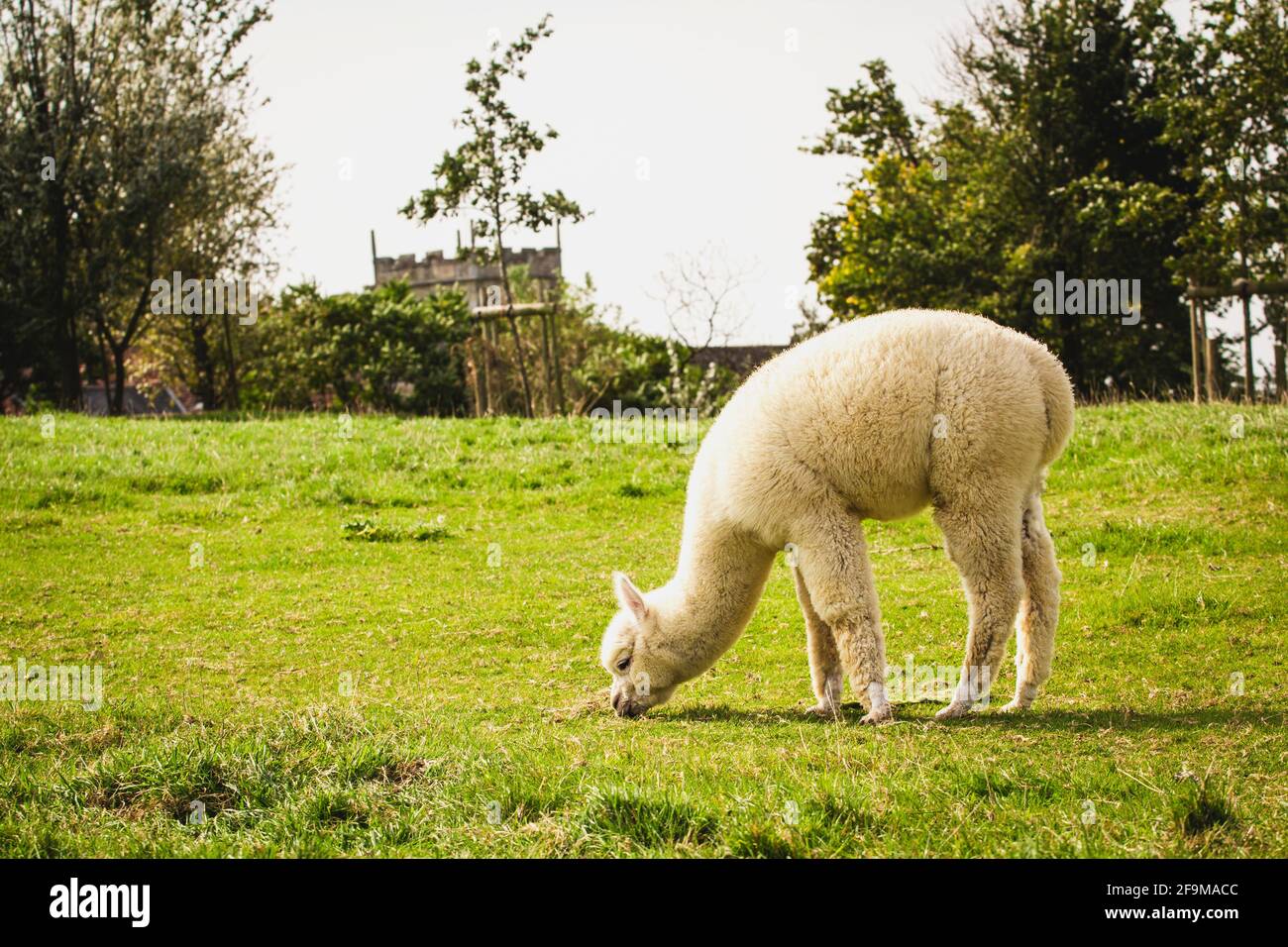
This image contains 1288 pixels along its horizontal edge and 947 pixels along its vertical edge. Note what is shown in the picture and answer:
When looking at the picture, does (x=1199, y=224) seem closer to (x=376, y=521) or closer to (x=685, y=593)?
(x=376, y=521)

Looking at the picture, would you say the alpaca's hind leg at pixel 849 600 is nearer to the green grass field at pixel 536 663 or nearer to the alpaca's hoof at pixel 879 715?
the alpaca's hoof at pixel 879 715

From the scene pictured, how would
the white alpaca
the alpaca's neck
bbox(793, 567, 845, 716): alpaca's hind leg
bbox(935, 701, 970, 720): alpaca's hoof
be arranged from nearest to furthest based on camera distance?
the white alpaca < bbox(935, 701, 970, 720): alpaca's hoof < the alpaca's neck < bbox(793, 567, 845, 716): alpaca's hind leg

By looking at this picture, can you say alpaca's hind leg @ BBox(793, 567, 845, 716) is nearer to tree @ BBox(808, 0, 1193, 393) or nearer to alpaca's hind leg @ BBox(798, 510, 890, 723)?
alpaca's hind leg @ BBox(798, 510, 890, 723)

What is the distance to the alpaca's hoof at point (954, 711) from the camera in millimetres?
7238

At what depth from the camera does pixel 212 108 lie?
97.8 ft

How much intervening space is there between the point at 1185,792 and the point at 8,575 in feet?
37.1

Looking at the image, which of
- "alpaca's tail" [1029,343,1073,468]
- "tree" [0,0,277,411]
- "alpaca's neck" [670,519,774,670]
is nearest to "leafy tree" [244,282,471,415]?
"tree" [0,0,277,411]

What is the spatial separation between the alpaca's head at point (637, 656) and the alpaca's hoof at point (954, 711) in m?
1.64

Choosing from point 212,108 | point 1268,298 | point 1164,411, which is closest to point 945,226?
point 1268,298

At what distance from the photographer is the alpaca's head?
7.74 meters

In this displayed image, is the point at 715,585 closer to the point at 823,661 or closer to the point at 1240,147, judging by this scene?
the point at 823,661

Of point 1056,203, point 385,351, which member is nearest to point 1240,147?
point 1056,203

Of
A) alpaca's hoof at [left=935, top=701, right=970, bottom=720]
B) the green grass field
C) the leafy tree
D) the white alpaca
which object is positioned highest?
the leafy tree

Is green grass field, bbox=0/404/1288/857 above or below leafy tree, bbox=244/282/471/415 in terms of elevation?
below
